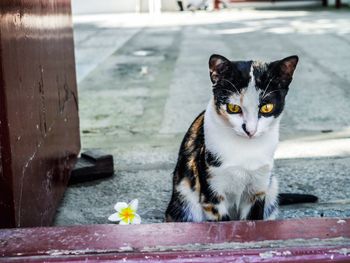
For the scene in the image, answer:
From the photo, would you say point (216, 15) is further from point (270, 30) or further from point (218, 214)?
point (218, 214)

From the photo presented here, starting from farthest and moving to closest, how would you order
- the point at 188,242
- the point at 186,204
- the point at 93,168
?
the point at 93,168, the point at 186,204, the point at 188,242

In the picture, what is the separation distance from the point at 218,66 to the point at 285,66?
0.74 ft

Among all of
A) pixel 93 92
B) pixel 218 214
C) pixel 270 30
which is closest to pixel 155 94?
pixel 93 92

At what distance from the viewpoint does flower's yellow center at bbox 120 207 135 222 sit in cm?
211

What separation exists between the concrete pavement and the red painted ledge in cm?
96

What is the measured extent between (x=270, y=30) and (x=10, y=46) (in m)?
8.60

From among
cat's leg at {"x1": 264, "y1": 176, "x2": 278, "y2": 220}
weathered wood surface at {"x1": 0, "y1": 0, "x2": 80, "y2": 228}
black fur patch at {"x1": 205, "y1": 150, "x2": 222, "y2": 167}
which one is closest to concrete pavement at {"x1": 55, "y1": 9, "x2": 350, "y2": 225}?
cat's leg at {"x1": 264, "y1": 176, "x2": 278, "y2": 220}

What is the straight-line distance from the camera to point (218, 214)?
80.4 inches

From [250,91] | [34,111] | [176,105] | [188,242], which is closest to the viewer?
[188,242]

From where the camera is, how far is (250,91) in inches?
75.9

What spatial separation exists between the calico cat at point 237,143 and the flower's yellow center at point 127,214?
191 millimetres

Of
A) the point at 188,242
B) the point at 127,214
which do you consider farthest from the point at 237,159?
the point at 188,242

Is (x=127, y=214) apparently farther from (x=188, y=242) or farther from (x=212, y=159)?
(x=188, y=242)

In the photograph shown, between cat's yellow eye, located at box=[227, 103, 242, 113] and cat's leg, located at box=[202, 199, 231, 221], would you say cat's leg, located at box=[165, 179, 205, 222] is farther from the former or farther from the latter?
cat's yellow eye, located at box=[227, 103, 242, 113]
